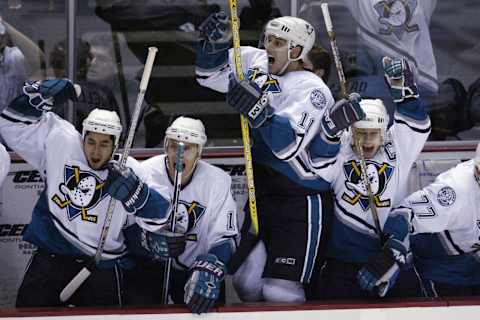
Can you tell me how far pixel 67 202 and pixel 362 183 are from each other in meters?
1.19

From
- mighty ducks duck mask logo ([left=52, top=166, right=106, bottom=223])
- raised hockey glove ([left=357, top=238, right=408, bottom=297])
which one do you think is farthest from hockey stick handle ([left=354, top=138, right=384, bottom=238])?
mighty ducks duck mask logo ([left=52, top=166, right=106, bottom=223])

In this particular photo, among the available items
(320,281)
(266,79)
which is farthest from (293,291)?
(266,79)

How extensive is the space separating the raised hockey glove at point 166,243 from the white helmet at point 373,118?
853 millimetres

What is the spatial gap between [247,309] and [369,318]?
475 mm

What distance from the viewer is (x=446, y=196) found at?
4.54 m

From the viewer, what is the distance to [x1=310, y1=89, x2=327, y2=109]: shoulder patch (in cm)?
444

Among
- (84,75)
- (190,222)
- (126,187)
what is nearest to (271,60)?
(190,222)

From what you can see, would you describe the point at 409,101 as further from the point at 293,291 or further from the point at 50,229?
the point at 50,229

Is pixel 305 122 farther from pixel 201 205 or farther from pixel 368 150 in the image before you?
pixel 201 205

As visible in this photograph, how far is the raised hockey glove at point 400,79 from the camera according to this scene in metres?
4.40

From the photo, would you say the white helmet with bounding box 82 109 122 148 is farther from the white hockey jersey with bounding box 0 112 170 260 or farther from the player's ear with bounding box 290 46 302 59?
the player's ear with bounding box 290 46 302 59

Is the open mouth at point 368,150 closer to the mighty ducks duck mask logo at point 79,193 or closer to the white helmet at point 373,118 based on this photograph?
the white helmet at point 373,118

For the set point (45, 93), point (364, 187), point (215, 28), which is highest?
point (215, 28)

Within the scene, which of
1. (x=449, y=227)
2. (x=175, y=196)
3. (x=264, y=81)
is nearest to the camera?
(x=175, y=196)
